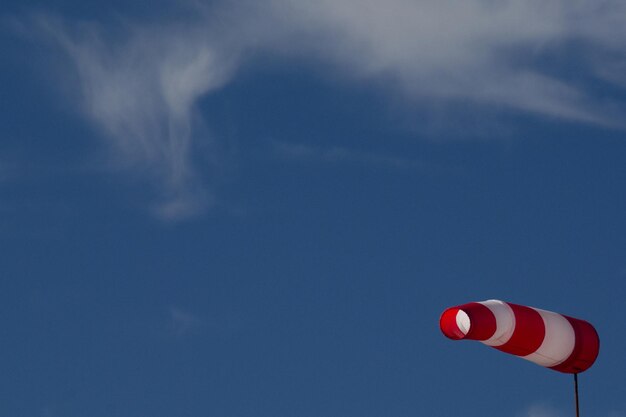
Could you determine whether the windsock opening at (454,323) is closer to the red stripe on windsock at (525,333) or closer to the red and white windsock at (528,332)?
the red and white windsock at (528,332)

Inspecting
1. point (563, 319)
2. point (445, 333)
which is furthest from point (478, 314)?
point (563, 319)

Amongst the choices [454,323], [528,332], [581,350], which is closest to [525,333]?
[528,332]

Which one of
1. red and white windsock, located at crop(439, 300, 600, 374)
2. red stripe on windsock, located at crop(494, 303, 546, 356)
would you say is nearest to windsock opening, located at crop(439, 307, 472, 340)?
red and white windsock, located at crop(439, 300, 600, 374)

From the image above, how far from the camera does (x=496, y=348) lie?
23844 millimetres

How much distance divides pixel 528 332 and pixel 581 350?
141 cm

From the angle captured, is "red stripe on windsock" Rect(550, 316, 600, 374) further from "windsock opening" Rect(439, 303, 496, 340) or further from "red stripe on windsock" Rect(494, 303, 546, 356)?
"windsock opening" Rect(439, 303, 496, 340)

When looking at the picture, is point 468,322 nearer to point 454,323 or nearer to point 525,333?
point 454,323

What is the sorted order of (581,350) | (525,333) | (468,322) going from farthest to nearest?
(581,350)
(525,333)
(468,322)

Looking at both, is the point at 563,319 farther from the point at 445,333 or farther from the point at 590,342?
the point at 445,333

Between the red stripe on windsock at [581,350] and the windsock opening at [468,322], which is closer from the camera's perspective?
the windsock opening at [468,322]

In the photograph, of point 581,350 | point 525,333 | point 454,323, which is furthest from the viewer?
point 581,350

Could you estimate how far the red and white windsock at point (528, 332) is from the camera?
23031mm

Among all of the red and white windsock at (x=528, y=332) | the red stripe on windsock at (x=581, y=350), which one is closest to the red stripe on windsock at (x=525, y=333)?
the red and white windsock at (x=528, y=332)

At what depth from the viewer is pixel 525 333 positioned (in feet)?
78.3
